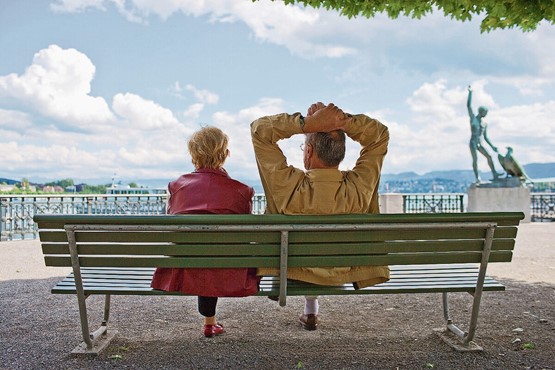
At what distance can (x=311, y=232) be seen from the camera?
11.4ft

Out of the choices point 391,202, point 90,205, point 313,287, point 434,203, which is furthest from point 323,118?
point 434,203

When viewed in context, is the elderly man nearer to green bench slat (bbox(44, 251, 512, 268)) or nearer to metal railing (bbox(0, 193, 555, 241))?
green bench slat (bbox(44, 251, 512, 268))

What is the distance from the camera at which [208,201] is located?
3805 mm

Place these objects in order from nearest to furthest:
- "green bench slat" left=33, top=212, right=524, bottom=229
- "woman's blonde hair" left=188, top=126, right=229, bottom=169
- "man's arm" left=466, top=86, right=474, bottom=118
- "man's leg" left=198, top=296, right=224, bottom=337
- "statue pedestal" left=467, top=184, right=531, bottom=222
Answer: "green bench slat" left=33, top=212, right=524, bottom=229
"woman's blonde hair" left=188, top=126, right=229, bottom=169
"man's leg" left=198, top=296, right=224, bottom=337
"statue pedestal" left=467, top=184, right=531, bottom=222
"man's arm" left=466, top=86, right=474, bottom=118

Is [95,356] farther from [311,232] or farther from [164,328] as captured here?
[311,232]

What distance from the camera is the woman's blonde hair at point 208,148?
151 inches

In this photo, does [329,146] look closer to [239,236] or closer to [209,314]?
[239,236]

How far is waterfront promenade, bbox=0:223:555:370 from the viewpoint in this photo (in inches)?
153

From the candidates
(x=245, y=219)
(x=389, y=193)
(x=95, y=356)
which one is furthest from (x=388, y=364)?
(x=389, y=193)

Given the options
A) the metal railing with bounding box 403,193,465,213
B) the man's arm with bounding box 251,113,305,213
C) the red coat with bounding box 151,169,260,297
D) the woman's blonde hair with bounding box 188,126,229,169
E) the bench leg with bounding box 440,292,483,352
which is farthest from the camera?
the metal railing with bounding box 403,193,465,213

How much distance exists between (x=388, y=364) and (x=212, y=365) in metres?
1.17

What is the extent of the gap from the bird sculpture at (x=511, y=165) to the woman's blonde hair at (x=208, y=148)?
56.9 ft

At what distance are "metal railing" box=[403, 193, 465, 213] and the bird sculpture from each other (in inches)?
75.3

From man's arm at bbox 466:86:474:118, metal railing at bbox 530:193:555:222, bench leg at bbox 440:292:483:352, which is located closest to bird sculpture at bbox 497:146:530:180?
man's arm at bbox 466:86:474:118
